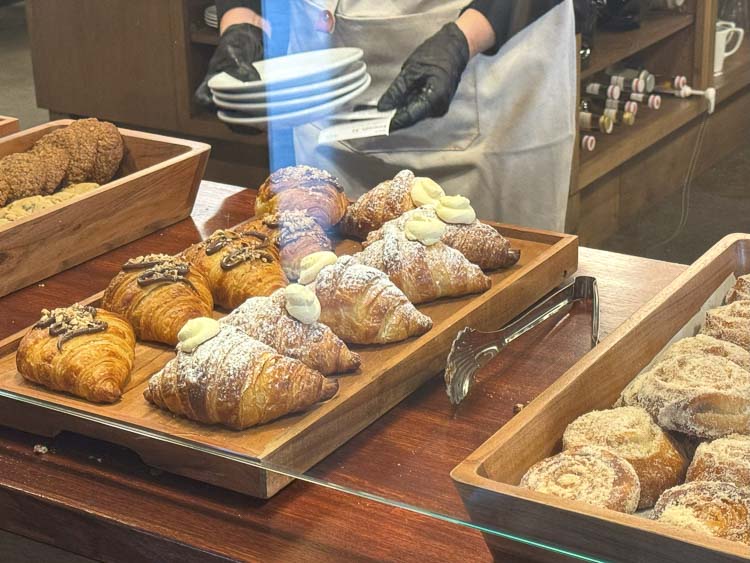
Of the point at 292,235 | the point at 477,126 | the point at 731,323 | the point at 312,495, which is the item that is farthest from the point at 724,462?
the point at 477,126

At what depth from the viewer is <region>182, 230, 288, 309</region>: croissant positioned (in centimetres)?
88

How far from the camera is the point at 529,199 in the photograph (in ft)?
3.65

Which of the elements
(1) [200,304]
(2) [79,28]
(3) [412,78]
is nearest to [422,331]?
(1) [200,304]

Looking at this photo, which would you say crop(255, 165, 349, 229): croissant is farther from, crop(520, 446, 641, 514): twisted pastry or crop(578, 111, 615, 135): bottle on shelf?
crop(520, 446, 641, 514): twisted pastry

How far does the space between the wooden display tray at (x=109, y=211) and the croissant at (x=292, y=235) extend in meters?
0.19

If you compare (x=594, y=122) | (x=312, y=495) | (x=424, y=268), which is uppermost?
(x=594, y=122)

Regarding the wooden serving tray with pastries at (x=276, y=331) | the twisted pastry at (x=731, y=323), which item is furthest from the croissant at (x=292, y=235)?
the twisted pastry at (x=731, y=323)

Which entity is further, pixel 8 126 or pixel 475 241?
pixel 8 126

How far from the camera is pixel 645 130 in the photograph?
34.1 inches

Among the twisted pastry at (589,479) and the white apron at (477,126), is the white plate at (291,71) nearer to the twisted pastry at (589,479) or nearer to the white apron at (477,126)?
the white apron at (477,126)

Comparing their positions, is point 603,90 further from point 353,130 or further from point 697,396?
point 697,396

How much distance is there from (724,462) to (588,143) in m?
0.43

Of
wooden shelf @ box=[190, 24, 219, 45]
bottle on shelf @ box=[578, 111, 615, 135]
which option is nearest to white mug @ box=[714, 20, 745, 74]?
bottle on shelf @ box=[578, 111, 615, 135]

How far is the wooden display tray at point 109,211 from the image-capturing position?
105 cm
